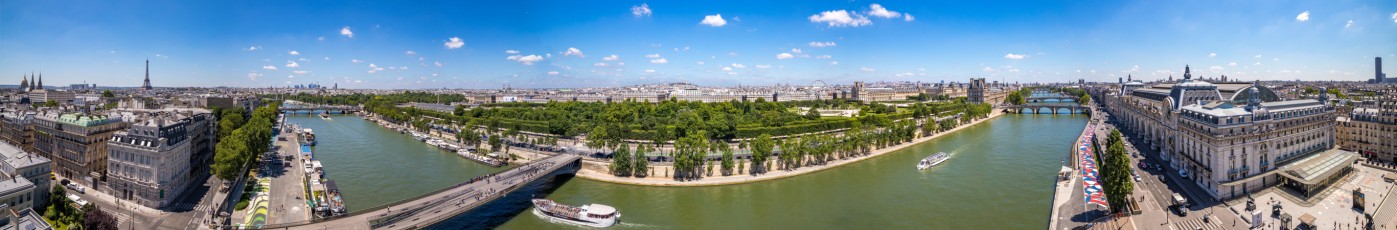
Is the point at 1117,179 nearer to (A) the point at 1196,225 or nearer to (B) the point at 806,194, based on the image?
(A) the point at 1196,225

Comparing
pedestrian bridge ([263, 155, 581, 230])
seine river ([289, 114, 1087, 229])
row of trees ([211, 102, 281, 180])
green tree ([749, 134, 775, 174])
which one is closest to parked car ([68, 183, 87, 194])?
row of trees ([211, 102, 281, 180])

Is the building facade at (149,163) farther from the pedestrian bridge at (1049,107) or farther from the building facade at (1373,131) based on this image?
the pedestrian bridge at (1049,107)

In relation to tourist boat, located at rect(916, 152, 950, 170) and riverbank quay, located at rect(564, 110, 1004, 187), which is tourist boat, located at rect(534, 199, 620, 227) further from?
tourist boat, located at rect(916, 152, 950, 170)

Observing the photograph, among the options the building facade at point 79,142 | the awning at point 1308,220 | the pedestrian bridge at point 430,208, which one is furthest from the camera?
the building facade at point 79,142

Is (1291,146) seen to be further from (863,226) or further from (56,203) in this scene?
(56,203)

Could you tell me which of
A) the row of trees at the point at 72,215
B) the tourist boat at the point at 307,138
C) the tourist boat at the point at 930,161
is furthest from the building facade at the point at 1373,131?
the tourist boat at the point at 307,138
